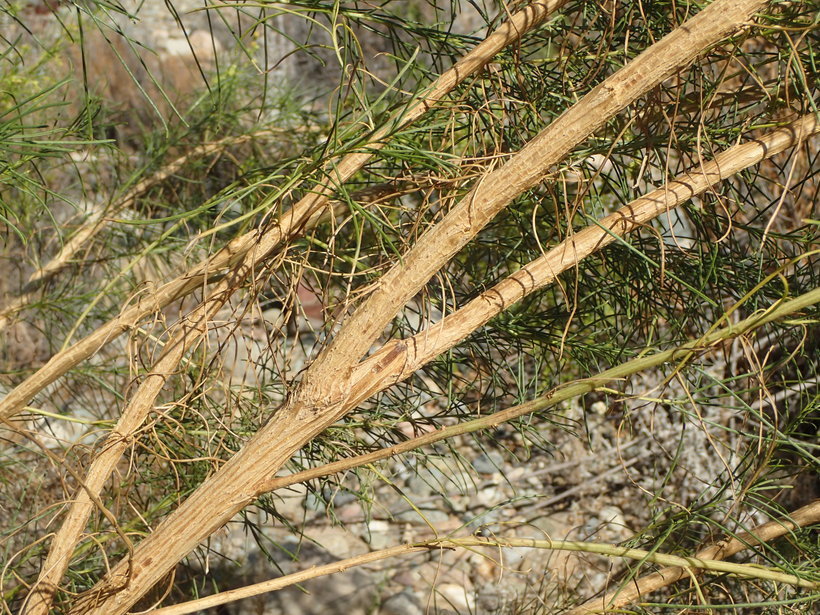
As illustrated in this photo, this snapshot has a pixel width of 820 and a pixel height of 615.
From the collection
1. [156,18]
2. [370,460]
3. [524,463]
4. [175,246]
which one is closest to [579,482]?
[524,463]

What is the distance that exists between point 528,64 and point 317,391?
630mm

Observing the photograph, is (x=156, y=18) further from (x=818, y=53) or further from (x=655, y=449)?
(x=818, y=53)

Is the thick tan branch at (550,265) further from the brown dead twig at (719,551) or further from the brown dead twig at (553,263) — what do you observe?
the brown dead twig at (719,551)

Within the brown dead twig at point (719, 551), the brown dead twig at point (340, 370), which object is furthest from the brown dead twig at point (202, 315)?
the brown dead twig at point (719, 551)

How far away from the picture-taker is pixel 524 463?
275 centimetres

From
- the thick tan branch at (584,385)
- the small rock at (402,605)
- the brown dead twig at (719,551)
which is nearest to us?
the thick tan branch at (584,385)

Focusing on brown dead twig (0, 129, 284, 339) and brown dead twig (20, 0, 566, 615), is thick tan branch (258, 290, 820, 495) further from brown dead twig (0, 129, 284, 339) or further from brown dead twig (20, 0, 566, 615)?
brown dead twig (0, 129, 284, 339)

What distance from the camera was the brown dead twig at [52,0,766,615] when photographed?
86cm

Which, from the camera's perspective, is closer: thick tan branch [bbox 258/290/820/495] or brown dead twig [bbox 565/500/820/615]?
thick tan branch [bbox 258/290/820/495]

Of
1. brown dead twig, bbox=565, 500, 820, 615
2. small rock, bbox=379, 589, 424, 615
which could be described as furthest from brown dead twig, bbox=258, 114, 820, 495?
small rock, bbox=379, 589, 424, 615

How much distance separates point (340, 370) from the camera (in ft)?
2.93

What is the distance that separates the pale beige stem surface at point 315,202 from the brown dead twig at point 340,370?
5.7 inches

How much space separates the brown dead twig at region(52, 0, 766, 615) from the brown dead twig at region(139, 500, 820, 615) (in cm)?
7

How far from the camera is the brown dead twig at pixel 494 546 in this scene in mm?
925
